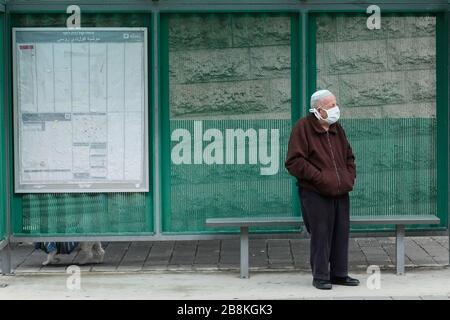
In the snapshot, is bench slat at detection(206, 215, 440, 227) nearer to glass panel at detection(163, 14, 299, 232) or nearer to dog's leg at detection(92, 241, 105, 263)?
glass panel at detection(163, 14, 299, 232)

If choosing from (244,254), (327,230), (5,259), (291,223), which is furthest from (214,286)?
(5,259)

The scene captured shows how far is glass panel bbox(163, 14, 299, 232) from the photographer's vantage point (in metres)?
9.30

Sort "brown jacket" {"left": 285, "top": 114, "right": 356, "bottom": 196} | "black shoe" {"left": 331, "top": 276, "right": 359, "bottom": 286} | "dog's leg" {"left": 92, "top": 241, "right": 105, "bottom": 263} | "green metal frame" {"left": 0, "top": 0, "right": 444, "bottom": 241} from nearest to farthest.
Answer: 1. "brown jacket" {"left": 285, "top": 114, "right": 356, "bottom": 196}
2. "black shoe" {"left": 331, "top": 276, "right": 359, "bottom": 286}
3. "green metal frame" {"left": 0, "top": 0, "right": 444, "bottom": 241}
4. "dog's leg" {"left": 92, "top": 241, "right": 105, "bottom": 263}

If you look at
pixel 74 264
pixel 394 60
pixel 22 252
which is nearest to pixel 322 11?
pixel 394 60

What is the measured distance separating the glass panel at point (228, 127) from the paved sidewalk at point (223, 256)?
0.54 metres

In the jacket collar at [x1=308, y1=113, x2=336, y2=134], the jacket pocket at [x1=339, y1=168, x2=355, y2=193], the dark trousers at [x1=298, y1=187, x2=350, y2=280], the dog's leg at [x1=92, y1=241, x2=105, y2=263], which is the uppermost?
the jacket collar at [x1=308, y1=113, x2=336, y2=134]

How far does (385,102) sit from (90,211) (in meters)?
2.98

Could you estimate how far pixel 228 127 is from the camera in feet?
30.5

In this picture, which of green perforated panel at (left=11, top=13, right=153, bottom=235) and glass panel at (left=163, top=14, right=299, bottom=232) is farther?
glass panel at (left=163, top=14, right=299, bottom=232)

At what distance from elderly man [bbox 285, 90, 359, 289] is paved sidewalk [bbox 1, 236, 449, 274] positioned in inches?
37.3

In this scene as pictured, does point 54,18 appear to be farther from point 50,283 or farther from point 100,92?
point 50,283

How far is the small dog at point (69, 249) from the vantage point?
955 cm

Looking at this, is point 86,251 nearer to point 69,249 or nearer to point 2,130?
point 69,249

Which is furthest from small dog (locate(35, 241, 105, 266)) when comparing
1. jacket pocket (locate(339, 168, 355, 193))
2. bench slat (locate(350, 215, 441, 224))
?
jacket pocket (locate(339, 168, 355, 193))
